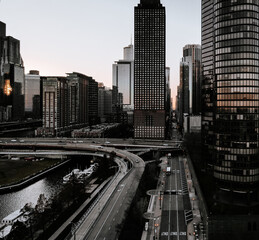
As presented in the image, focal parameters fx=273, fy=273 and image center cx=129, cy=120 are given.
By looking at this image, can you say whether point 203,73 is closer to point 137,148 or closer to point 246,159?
point 246,159

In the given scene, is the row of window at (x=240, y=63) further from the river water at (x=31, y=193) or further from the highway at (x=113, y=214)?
the river water at (x=31, y=193)

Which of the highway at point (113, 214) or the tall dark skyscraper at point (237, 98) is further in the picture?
the tall dark skyscraper at point (237, 98)

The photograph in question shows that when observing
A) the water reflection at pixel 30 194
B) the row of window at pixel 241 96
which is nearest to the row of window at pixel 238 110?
the row of window at pixel 241 96

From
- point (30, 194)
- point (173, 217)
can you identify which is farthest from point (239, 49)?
point (30, 194)

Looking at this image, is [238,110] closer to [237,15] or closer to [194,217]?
[237,15]

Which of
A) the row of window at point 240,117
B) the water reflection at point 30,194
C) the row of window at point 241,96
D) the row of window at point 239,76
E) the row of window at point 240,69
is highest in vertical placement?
the row of window at point 240,69

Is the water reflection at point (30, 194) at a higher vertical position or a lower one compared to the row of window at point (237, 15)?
lower

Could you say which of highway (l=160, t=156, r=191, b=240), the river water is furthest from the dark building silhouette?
the river water
